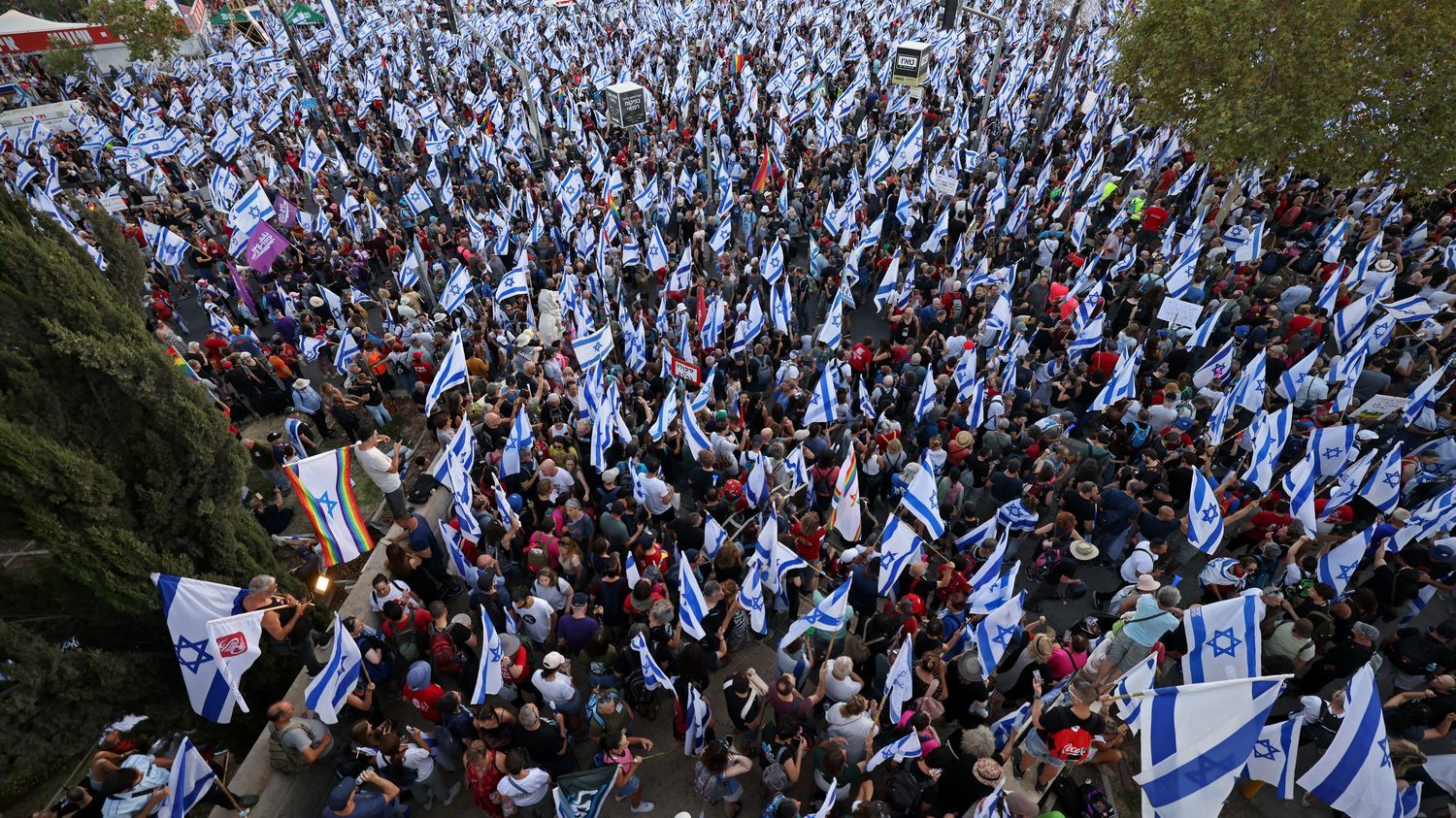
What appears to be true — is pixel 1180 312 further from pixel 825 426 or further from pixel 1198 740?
pixel 1198 740

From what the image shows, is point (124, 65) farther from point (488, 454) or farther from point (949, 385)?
point (949, 385)

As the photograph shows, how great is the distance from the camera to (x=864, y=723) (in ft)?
20.1

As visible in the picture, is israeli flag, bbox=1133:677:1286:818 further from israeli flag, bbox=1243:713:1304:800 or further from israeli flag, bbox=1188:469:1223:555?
israeli flag, bbox=1188:469:1223:555

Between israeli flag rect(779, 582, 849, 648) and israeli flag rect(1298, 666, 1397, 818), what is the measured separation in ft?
13.0

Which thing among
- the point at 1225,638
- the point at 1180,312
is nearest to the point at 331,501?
the point at 1225,638

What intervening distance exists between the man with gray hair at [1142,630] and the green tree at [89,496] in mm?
9198

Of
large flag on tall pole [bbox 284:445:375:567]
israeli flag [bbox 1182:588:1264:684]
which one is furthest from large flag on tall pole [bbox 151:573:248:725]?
israeli flag [bbox 1182:588:1264:684]

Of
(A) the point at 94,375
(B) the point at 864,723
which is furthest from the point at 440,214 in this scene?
(B) the point at 864,723

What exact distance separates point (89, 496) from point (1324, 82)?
23.0m

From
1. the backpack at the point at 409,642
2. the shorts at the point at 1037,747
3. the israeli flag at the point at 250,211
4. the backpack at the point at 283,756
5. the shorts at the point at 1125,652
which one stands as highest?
the israeli flag at the point at 250,211

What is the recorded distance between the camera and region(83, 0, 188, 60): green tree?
39312 mm

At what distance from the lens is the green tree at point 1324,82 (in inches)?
588

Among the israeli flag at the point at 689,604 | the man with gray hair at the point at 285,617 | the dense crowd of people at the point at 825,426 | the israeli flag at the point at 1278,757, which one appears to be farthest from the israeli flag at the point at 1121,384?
the man with gray hair at the point at 285,617

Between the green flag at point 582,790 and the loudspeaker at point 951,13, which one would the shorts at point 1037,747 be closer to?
the green flag at point 582,790
